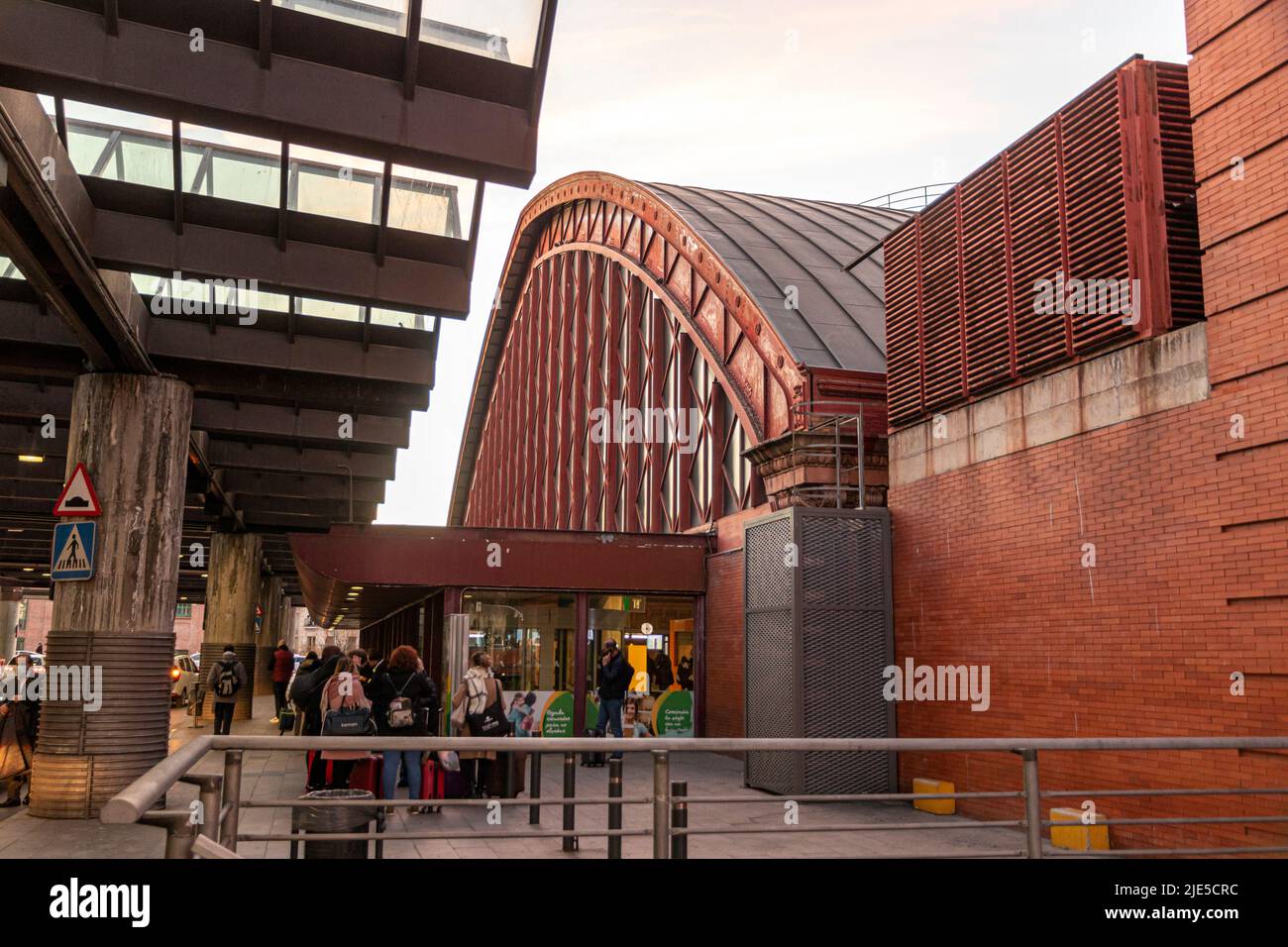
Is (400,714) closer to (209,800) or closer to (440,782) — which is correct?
(440,782)

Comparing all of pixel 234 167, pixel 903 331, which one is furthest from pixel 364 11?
pixel 903 331

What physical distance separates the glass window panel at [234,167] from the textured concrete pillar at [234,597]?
2088cm

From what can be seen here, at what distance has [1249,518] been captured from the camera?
358 inches

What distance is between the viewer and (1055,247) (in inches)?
478

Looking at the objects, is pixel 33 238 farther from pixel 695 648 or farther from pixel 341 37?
pixel 695 648

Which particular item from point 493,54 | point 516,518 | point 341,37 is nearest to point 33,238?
point 341,37

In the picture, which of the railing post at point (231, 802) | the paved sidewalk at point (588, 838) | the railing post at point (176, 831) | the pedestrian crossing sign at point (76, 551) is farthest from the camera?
the pedestrian crossing sign at point (76, 551)

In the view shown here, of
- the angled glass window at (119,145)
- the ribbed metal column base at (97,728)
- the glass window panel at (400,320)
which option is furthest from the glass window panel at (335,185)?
the ribbed metal column base at (97,728)

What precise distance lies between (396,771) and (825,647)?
5860 mm

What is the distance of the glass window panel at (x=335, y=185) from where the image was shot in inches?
460

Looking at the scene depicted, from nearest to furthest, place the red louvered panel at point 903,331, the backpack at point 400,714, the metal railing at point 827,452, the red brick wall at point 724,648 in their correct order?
the backpack at point 400,714 → the red louvered panel at point 903,331 → the metal railing at point 827,452 → the red brick wall at point 724,648

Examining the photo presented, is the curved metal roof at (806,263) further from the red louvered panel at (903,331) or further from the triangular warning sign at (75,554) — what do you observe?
the triangular warning sign at (75,554)

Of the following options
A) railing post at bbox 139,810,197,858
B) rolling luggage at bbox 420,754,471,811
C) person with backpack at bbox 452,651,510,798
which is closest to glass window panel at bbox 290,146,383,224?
person with backpack at bbox 452,651,510,798

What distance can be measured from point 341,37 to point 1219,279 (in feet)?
25.5
